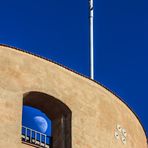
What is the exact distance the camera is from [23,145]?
2189cm

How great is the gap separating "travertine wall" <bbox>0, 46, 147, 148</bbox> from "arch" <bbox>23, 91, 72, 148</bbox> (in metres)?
0.15

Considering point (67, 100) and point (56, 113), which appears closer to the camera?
point (67, 100)

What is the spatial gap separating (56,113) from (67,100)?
0.56 meters

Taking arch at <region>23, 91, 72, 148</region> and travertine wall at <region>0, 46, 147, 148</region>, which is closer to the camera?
travertine wall at <region>0, 46, 147, 148</region>

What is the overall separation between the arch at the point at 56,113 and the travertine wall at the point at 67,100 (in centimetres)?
15

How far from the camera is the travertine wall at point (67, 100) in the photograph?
21.9m

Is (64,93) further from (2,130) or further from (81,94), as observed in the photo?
(2,130)

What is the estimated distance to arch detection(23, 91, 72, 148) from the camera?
23.2 meters

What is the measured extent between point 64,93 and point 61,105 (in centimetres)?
38

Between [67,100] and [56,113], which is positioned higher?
[67,100]

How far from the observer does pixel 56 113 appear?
23781 mm

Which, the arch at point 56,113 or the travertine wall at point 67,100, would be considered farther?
the arch at point 56,113

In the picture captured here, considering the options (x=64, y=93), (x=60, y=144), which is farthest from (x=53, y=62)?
(x=60, y=144)

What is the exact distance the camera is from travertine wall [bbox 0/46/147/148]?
21.9m
